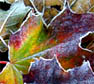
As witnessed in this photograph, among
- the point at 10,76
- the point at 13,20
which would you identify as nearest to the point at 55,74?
the point at 10,76

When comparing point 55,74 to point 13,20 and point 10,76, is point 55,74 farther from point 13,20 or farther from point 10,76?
point 13,20

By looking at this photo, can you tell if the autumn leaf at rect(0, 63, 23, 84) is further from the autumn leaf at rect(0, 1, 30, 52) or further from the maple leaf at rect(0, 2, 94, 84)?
the autumn leaf at rect(0, 1, 30, 52)

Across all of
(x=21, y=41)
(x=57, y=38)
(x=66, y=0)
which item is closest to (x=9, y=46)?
(x=21, y=41)

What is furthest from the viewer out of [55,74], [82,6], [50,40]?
[82,6]

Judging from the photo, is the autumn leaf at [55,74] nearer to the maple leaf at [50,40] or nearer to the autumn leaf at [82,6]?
the maple leaf at [50,40]

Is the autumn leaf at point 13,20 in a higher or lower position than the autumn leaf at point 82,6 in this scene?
higher

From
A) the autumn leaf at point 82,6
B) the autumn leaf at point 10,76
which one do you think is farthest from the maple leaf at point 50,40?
the autumn leaf at point 82,6

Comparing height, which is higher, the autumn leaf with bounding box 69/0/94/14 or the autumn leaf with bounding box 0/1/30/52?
the autumn leaf with bounding box 0/1/30/52

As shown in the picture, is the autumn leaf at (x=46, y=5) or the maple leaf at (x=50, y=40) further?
the autumn leaf at (x=46, y=5)

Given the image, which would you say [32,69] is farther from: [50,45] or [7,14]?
[7,14]

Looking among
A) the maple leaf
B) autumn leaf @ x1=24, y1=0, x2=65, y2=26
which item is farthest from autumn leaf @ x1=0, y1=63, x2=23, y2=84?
autumn leaf @ x1=24, y1=0, x2=65, y2=26

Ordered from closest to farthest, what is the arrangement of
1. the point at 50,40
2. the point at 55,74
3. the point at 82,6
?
the point at 55,74 < the point at 50,40 < the point at 82,6
